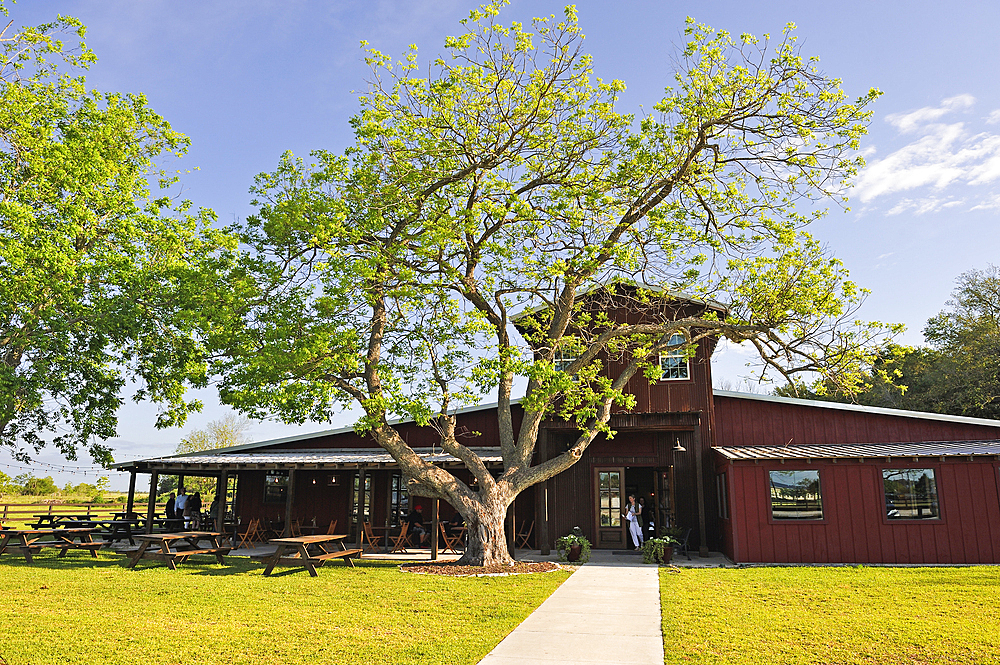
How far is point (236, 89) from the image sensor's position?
11.6m

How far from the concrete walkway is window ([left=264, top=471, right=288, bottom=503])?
11.6 metres

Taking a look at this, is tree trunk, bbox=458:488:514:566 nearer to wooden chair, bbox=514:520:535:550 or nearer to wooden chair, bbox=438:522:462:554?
wooden chair, bbox=438:522:462:554

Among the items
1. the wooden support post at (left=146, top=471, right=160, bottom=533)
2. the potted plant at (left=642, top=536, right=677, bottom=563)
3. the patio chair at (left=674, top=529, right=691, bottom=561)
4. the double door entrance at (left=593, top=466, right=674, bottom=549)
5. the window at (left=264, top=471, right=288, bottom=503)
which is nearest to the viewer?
the potted plant at (left=642, top=536, right=677, bottom=563)

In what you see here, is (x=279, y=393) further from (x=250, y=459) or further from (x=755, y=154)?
(x=755, y=154)

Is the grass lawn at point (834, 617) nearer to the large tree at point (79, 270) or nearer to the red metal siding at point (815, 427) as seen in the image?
the red metal siding at point (815, 427)

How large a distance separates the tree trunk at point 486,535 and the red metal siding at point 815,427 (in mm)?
6964

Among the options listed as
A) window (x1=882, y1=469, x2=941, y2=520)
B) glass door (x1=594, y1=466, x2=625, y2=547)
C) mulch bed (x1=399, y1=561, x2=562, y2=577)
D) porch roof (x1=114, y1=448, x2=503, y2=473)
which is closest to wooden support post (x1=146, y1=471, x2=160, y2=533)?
porch roof (x1=114, y1=448, x2=503, y2=473)

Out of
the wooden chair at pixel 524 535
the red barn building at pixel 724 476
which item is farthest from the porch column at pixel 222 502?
the wooden chair at pixel 524 535

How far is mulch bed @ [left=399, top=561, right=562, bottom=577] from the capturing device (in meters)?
12.8

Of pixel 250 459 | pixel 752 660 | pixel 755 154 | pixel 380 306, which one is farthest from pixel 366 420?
pixel 755 154

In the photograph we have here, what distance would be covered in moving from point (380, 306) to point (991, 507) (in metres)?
13.4

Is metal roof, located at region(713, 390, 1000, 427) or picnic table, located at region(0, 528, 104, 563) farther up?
metal roof, located at region(713, 390, 1000, 427)

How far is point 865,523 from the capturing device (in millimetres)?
14078

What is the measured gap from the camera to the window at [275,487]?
20.4 metres
